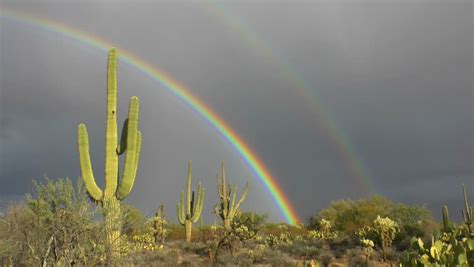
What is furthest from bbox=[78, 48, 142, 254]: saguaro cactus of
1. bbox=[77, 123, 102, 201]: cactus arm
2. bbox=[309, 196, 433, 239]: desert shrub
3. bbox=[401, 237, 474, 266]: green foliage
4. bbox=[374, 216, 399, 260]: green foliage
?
bbox=[309, 196, 433, 239]: desert shrub

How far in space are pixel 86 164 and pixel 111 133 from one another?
4.26 ft

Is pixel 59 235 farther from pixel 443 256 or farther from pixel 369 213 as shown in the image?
pixel 369 213

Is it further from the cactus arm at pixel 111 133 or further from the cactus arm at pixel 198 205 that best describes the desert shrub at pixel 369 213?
the cactus arm at pixel 111 133

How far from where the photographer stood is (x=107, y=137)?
49.5 feet

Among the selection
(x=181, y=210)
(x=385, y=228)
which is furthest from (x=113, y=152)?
(x=181, y=210)

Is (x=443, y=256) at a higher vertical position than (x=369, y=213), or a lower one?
lower

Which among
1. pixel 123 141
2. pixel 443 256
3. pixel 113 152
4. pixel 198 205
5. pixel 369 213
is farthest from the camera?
pixel 369 213

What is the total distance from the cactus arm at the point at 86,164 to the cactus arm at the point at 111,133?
1.08ft

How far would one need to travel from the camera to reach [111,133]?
15.1 metres

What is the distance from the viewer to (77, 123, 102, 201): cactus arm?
1447cm

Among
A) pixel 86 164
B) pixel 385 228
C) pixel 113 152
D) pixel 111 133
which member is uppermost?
pixel 111 133

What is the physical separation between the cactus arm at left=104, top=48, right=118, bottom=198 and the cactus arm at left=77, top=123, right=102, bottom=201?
0.33m

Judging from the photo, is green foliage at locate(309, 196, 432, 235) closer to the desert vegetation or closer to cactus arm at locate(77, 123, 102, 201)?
the desert vegetation

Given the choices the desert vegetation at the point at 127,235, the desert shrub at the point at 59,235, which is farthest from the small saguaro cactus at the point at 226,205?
the desert shrub at the point at 59,235
